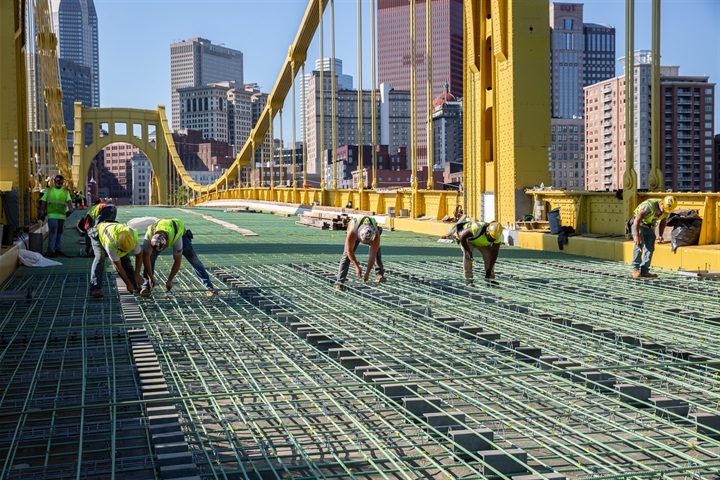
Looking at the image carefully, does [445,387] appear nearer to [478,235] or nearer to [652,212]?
[478,235]

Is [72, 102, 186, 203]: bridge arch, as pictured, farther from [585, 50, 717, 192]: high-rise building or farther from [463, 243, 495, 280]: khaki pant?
[463, 243, 495, 280]: khaki pant

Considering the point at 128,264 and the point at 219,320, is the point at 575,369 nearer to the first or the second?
the point at 219,320

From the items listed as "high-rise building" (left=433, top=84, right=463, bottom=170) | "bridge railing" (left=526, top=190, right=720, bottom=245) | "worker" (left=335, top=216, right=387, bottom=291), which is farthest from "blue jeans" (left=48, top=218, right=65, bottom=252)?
"high-rise building" (left=433, top=84, right=463, bottom=170)

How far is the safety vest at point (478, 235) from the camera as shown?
11827mm

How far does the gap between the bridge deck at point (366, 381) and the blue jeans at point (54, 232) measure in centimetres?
416

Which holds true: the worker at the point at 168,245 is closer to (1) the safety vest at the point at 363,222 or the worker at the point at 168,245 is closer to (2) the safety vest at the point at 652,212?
(1) the safety vest at the point at 363,222

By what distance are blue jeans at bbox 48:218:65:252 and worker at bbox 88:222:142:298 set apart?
5671 mm

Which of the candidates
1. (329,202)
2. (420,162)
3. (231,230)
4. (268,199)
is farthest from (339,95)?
(231,230)

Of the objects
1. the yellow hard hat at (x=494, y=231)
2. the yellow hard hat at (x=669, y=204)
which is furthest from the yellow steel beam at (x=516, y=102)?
the yellow hard hat at (x=494, y=231)

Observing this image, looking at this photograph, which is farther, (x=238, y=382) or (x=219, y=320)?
(x=219, y=320)

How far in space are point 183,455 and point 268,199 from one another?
1723 inches

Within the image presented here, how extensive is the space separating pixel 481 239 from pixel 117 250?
4.75 meters

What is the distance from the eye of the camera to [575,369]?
6754 millimetres

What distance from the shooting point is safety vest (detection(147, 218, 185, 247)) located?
33.9 feet
